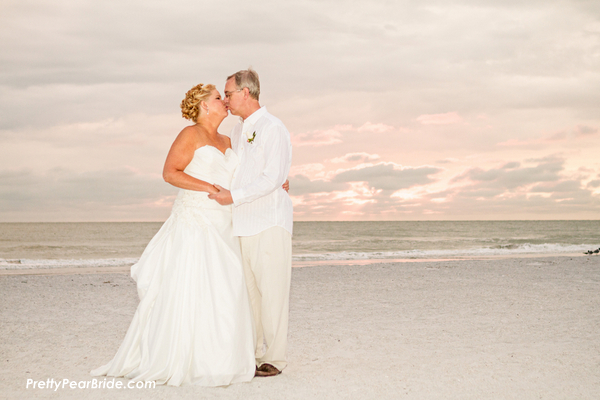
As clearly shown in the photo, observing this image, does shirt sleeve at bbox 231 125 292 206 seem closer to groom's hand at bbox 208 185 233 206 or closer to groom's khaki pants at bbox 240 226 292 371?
groom's hand at bbox 208 185 233 206

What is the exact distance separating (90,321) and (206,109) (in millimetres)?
4486

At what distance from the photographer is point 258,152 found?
13.6 ft

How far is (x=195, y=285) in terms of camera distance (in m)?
4.16

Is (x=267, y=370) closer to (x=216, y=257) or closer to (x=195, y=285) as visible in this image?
(x=195, y=285)

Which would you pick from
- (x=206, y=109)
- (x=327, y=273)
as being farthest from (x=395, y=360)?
(x=327, y=273)

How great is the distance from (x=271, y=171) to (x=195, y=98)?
0.97 meters

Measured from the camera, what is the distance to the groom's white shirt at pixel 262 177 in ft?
13.0

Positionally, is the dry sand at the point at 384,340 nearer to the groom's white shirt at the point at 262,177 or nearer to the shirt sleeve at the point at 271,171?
the groom's white shirt at the point at 262,177

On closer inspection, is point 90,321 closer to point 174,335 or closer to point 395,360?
point 174,335

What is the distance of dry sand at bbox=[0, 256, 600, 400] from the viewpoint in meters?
4.15

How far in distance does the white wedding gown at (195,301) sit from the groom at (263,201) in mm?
159

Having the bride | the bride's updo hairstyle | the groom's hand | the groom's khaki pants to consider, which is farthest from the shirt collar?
the groom's khaki pants

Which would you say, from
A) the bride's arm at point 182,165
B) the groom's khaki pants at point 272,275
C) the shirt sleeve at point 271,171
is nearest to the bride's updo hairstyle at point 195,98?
the bride's arm at point 182,165

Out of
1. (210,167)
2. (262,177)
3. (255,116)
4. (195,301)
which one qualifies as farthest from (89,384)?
(255,116)
